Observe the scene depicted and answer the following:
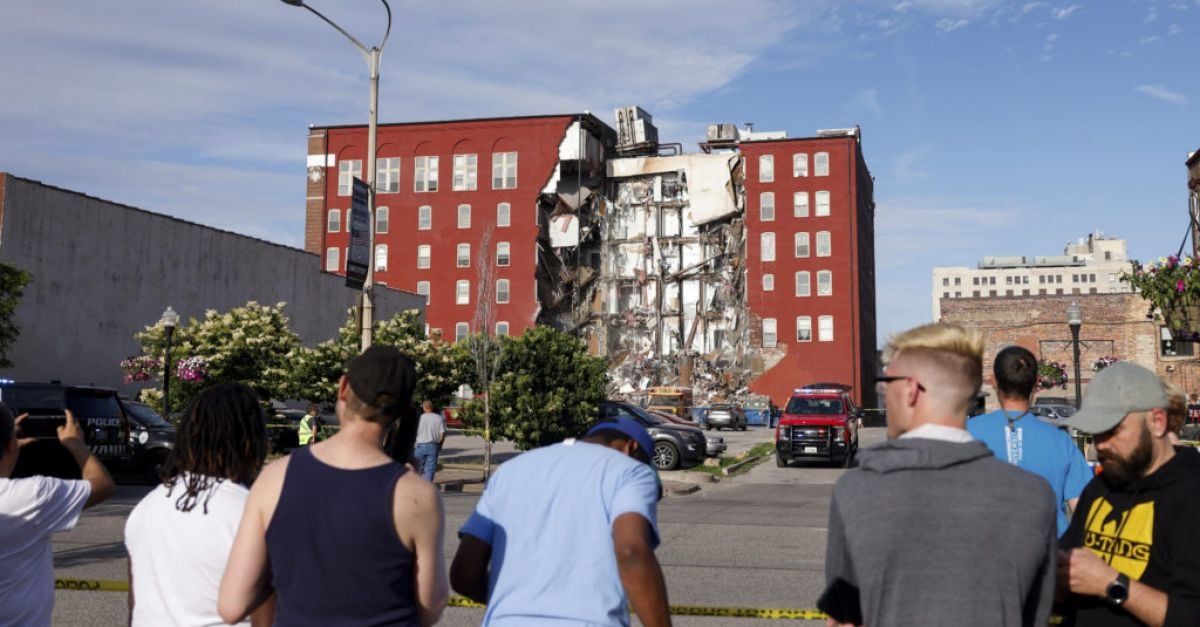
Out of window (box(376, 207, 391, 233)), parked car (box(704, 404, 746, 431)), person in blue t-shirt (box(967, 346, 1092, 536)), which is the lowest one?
parked car (box(704, 404, 746, 431))

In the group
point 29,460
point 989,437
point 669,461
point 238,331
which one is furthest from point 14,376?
point 989,437

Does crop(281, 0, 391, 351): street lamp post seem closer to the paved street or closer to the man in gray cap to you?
the paved street

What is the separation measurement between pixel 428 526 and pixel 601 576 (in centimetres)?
65

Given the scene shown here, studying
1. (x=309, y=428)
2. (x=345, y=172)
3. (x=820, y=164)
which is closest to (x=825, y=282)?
(x=820, y=164)

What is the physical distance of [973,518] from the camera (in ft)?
9.71

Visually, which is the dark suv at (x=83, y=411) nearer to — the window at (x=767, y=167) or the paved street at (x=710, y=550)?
the paved street at (x=710, y=550)

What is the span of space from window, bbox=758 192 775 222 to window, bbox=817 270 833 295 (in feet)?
16.6

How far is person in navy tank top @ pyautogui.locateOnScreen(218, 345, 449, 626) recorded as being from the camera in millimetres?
3350

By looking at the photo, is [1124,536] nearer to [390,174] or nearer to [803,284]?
[803,284]

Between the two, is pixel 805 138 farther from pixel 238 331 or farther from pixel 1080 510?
pixel 1080 510

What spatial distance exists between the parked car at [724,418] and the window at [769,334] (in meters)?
12.5

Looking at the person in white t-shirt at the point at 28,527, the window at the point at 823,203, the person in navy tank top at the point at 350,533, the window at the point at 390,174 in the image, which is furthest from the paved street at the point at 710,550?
the window at the point at 390,174

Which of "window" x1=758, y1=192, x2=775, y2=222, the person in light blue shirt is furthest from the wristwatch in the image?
"window" x1=758, y1=192, x2=775, y2=222

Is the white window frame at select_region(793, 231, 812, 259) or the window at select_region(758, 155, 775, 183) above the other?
the window at select_region(758, 155, 775, 183)
